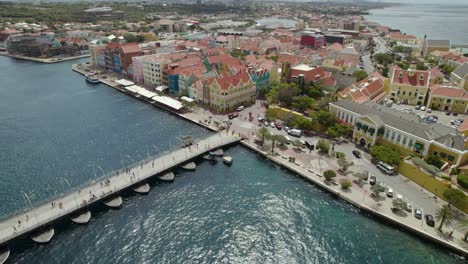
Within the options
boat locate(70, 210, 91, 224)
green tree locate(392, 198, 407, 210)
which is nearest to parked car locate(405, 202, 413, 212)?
green tree locate(392, 198, 407, 210)

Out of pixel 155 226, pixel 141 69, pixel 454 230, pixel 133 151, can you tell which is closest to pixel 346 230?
pixel 454 230

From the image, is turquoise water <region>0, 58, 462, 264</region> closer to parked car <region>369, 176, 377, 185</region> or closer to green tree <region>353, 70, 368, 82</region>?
parked car <region>369, 176, 377, 185</region>

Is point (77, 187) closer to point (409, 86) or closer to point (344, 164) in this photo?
point (344, 164)

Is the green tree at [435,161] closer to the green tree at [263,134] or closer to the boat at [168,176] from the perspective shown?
the green tree at [263,134]

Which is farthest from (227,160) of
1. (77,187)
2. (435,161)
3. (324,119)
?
(435,161)

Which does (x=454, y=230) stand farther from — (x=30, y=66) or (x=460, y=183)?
(x=30, y=66)

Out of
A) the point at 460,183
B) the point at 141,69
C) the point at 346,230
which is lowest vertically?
the point at 346,230
